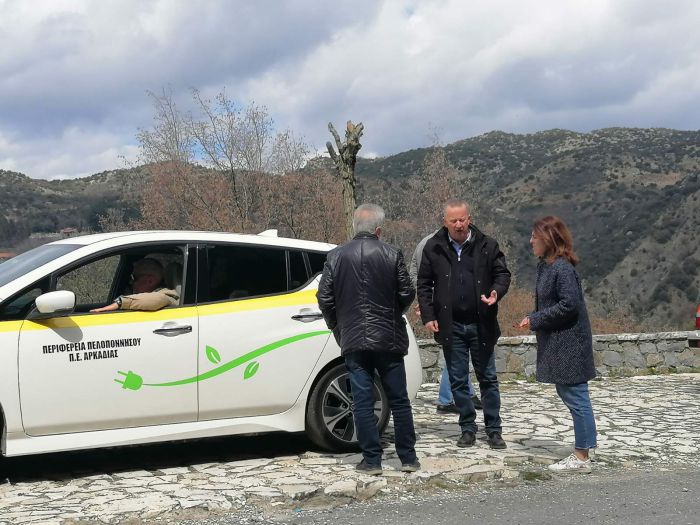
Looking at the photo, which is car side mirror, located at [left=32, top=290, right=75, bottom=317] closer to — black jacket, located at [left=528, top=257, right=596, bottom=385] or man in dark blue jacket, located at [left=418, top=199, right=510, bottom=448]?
man in dark blue jacket, located at [left=418, top=199, right=510, bottom=448]

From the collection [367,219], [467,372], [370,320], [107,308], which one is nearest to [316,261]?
[367,219]

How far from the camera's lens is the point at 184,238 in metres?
6.67

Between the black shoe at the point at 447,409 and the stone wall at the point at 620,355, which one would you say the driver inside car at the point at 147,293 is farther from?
the stone wall at the point at 620,355

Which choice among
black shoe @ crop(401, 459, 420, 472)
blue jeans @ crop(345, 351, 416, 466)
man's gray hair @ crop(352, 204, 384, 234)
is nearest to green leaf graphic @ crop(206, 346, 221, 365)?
blue jeans @ crop(345, 351, 416, 466)

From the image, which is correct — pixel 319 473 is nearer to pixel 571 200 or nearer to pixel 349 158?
pixel 349 158

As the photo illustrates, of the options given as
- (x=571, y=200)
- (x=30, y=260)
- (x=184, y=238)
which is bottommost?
(x=30, y=260)

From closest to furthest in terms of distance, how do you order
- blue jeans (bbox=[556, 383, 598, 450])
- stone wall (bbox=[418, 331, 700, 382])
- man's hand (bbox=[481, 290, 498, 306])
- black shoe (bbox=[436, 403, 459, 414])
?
1. blue jeans (bbox=[556, 383, 598, 450])
2. man's hand (bbox=[481, 290, 498, 306])
3. black shoe (bbox=[436, 403, 459, 414])
4. stone wall (bbox=[418, 331, 700, 382])

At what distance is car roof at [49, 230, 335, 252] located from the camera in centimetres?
647

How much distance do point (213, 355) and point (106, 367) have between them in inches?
29.7

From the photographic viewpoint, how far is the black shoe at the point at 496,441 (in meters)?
7.07

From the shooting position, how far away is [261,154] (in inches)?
925

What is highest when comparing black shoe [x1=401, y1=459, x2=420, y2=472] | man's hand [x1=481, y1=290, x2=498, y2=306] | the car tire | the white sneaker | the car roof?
the car roof

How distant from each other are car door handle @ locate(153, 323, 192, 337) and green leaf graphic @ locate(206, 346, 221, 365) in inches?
7.8

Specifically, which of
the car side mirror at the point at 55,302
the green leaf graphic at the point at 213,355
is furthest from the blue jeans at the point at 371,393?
the car side mirror at the point at 55,302
